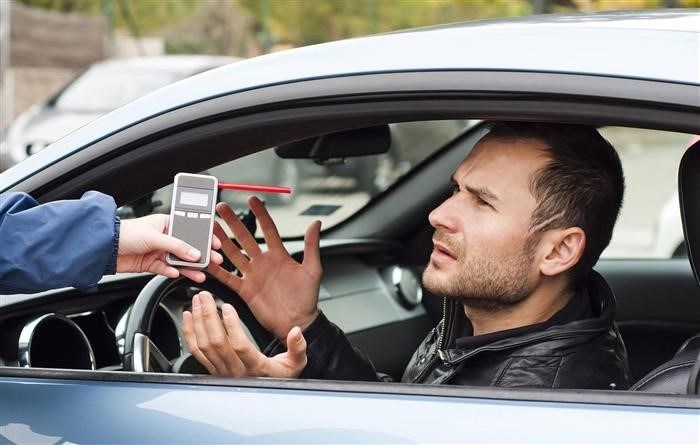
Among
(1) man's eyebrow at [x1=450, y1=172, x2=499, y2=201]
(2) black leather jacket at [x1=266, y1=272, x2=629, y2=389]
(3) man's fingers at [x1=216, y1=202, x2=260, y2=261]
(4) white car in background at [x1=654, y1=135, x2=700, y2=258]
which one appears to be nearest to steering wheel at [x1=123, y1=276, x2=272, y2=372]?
(3) man's fingers at [x1=216, y1=202, x2=260, y2=261]

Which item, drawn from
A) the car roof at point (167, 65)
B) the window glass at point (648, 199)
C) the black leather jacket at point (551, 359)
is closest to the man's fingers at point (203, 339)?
the black leather jacket at point (551, 359)

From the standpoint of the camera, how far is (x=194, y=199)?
5.95 feet

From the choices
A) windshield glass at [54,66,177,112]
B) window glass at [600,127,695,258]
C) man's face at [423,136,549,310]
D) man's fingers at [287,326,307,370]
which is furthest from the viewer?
windshield glass at [54,66,177,112]

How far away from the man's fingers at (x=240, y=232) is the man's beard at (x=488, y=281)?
1.57ft

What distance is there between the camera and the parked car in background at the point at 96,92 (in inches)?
432

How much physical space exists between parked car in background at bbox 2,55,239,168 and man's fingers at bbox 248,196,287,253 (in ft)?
28.6

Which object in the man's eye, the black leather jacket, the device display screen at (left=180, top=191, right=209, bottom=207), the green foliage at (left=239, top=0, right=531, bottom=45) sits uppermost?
the green foliage at (left=239, top=0, right=531, bottom=45)

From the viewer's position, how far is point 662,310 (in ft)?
10.0

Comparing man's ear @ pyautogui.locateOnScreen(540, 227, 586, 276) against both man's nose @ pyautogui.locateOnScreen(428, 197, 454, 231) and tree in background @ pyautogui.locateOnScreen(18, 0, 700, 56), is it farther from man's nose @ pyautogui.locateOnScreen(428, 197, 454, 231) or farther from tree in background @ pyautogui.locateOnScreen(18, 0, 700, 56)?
tree in background @ pyautogui.locateOnScreen(18, 0, 700, 56)

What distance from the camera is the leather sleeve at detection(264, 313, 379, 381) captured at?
2279 mm

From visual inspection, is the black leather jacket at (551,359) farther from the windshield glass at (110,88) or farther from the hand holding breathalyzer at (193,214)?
the windshield glass at (110,88)

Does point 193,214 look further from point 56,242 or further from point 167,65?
point 167,65

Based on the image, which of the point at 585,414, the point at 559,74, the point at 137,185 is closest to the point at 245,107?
the point at 137,185

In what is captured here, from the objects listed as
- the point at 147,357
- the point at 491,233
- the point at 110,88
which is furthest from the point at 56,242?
the point at 110,88
